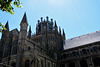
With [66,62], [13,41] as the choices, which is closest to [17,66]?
[13,41]

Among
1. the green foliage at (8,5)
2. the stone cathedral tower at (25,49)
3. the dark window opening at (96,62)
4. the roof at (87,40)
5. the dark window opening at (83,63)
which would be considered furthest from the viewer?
the roof at (87,40)

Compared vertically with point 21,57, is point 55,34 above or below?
A: above

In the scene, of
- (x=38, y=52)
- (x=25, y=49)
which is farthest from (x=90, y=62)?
(x=25, y=49)

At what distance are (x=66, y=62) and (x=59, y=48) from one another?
820 cm

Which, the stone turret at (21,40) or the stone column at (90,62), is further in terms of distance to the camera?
the stone column at (90,62)

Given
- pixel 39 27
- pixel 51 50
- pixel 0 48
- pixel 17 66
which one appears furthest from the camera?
pixel 39 27

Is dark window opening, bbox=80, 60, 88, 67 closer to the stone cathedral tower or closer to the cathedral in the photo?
the cathedral

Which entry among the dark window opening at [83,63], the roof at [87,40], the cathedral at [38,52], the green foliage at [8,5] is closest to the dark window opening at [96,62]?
the cathedral at [38,52]

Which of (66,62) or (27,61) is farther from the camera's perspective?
→ (66,62)

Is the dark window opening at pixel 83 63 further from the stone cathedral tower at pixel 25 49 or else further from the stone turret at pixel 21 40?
the stone turret at pixel 21 40

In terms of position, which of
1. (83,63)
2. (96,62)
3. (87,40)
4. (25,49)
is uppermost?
(87,40)

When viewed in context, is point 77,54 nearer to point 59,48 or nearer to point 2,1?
point 59,48

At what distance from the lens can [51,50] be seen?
138 ft

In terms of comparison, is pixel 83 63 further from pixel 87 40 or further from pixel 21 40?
pixel 21 40
